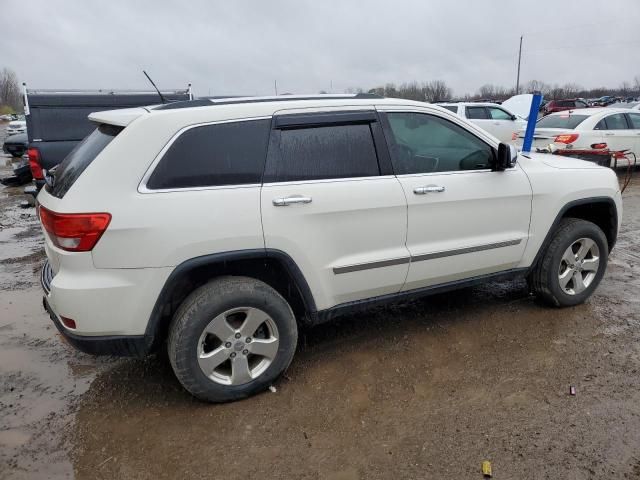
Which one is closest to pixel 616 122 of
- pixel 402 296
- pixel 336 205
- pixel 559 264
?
pixel 559 264

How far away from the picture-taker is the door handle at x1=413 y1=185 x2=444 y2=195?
338 cm

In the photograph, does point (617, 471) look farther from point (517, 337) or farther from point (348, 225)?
point (348, 225)

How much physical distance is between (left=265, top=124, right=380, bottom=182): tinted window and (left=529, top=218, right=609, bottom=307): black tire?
1.80 meters

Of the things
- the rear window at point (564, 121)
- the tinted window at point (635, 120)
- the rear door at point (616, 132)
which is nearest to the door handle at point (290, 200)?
the rear window at point (564, 121)

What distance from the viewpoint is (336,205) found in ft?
10.2

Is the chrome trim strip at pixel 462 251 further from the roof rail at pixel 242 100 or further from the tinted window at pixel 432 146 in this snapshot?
the roof rail at pixel 242 100

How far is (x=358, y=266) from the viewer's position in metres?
3.26

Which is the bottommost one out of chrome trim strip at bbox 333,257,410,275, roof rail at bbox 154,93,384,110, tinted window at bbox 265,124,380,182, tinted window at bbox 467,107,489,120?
chrome trim strip at bbox 333,257,410,275

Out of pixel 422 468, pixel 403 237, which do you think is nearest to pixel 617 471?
pixel 422 468

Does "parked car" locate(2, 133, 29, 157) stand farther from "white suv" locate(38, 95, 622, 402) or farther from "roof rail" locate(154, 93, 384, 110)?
"roof rail" locate(154, 93, 384, 110)

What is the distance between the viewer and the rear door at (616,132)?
1063cm

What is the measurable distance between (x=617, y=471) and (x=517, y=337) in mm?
1441

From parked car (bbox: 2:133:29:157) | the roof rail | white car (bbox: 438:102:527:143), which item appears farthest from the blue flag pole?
parked car (bbox: 2:133:29:157)

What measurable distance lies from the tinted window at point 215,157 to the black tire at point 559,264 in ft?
8.41
